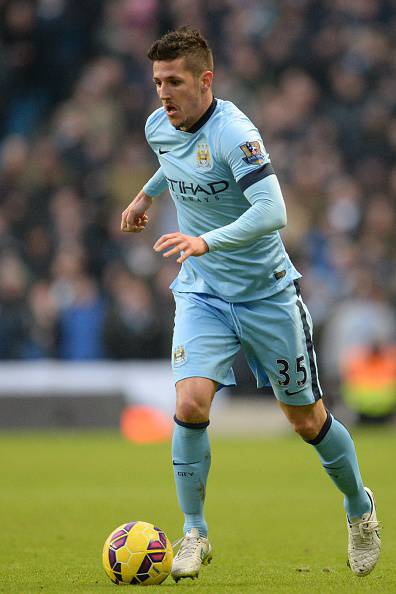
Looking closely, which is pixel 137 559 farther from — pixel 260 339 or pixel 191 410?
pixel 260 339

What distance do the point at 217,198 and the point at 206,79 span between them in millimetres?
534

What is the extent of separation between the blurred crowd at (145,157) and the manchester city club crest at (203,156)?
912 centimetres

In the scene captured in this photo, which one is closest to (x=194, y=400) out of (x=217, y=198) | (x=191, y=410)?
(x=191, y=410)

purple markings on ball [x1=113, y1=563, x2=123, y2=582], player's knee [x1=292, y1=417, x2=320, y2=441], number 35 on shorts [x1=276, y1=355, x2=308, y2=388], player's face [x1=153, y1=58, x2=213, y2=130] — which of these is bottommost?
purple markings on ball [x1=113, y1=563, x2=123, y2=582]

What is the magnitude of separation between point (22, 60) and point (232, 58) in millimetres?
3309

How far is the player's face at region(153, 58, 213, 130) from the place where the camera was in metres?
5.53

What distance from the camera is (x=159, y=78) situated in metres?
→ 5.55

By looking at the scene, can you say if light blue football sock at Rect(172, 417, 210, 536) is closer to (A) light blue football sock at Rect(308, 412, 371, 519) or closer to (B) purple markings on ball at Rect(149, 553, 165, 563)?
(B) purple markings on ball at Rect(149, 553, 165, 563)

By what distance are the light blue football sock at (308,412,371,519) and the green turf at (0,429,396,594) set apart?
31 centimetres

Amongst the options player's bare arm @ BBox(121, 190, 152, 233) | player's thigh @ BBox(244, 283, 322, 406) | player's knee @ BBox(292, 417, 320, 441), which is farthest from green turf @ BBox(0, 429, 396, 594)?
player's bare arm @ BBox(121, 190, 152, 233)

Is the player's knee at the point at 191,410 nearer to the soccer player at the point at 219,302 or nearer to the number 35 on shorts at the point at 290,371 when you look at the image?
the soccer player at the point at 219,302

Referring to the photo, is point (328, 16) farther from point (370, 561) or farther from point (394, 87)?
point (370, 561)

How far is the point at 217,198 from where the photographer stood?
18.6 feet

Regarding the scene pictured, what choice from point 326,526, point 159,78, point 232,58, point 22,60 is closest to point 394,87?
point 232,58
